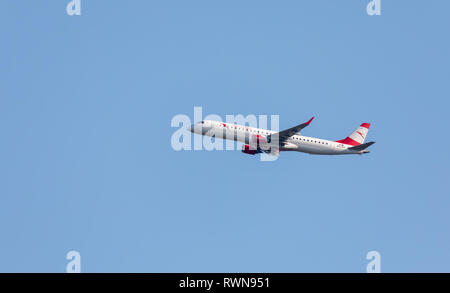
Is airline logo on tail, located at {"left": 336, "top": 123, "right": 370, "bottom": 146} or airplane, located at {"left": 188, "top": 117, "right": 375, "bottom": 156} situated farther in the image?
airline logo on tail, located at {"left": 336, "top": 123, "right": 370, "bottom": 146}

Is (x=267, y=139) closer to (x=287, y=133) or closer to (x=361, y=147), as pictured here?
(x=287, y=133)

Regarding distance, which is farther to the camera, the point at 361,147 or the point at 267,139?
the point at 361,147

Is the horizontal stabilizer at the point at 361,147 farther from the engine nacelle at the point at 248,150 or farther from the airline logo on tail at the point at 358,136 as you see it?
the engine nacelle at the point at 248,150

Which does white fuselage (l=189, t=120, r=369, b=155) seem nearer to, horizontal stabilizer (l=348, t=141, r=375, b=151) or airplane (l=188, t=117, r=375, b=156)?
airplane (l=188, t=117, r=375, b=156)

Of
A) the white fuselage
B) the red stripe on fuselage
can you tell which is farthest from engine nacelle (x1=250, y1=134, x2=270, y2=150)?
the red stripe on fuselage

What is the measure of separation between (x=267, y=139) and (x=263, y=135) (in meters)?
0.93

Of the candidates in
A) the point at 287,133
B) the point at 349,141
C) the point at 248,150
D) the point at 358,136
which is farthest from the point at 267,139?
the point at 358,136

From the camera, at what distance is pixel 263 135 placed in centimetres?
9962

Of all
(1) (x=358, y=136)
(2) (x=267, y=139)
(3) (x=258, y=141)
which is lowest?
(3) (x=258, y=141)

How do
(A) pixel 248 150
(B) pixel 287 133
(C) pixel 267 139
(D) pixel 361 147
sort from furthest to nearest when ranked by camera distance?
1. (D) pixel 361 147
2. (C) pixel 267 139
3. (A) pixel 248 150
4. (B) pixel 287 133

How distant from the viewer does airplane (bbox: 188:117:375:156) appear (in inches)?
3888

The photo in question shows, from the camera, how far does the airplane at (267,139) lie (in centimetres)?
9875
